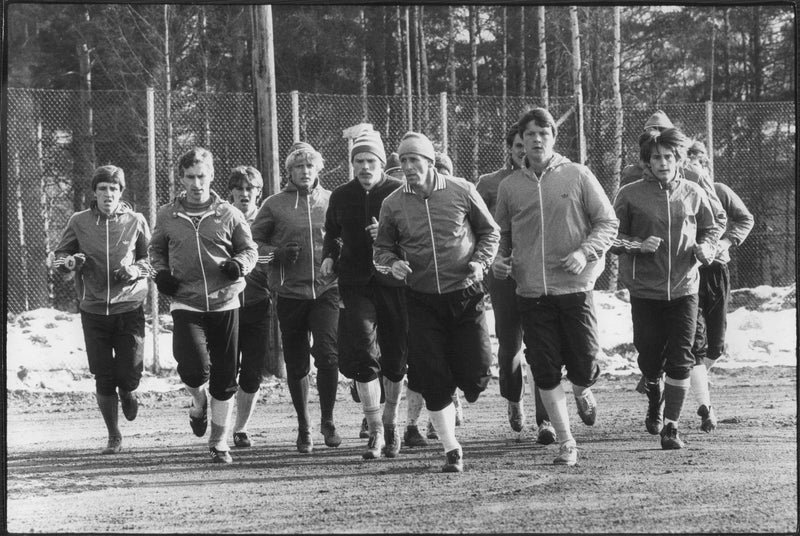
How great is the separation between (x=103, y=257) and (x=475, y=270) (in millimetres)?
2995

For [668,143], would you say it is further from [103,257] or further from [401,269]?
[103,257]

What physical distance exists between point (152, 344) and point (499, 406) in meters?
4.46

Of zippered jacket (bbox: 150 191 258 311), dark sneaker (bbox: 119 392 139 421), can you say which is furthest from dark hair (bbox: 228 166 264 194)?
dark sneaker (bbox: 119 392 139 421)

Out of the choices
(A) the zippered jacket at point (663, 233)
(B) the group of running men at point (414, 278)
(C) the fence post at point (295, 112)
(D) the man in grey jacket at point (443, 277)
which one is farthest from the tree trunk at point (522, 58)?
(D) the man in grey jacket at point (443, 277)

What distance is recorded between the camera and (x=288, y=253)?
8453mm

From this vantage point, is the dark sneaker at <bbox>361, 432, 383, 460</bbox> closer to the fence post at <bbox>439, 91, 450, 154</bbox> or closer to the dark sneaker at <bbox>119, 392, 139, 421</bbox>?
the dark sneaker at <bbox>119, 392, 139, 421</bbox>

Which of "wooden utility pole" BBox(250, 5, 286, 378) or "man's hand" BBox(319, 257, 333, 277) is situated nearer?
"man's hand" BBox(319, 257, 333, 277)

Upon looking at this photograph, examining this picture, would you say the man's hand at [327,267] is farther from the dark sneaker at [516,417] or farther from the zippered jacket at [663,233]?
the zippered jacket at [663,233]

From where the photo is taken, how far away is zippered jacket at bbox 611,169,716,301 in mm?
7996

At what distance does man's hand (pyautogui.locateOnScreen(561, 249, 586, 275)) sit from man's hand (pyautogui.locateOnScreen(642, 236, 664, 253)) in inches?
44.4

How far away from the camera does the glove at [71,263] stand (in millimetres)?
8195

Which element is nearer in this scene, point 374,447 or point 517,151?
point 374,447

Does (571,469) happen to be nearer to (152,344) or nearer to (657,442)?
(657,442)

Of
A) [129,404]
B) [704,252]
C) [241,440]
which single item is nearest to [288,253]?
[241,440]
